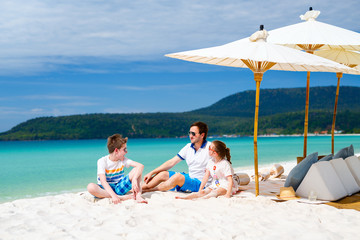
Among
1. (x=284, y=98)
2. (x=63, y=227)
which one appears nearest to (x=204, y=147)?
(x=63, y=227)

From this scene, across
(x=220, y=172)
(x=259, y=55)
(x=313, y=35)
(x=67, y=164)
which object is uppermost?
(x=313, y=35)

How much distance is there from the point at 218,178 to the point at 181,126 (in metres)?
69.2

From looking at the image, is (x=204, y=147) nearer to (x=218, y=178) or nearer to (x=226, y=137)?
(x=218, y=178)

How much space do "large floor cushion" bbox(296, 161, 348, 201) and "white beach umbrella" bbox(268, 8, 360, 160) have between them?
2.28 metres

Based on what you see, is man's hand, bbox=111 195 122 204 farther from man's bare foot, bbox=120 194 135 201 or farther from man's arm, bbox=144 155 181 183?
man's arm, bbox=144 155 181 183

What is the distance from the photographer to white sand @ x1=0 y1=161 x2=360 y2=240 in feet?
11.1

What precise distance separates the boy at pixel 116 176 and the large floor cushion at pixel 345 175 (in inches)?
105

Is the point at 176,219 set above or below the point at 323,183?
below

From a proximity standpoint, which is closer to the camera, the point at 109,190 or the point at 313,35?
the point at 109,190

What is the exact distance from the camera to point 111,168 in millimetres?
4645

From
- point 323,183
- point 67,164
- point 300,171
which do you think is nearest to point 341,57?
point 300,171

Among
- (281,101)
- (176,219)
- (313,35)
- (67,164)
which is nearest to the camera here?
(176,219)

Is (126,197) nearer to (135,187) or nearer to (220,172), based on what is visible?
(135,187)

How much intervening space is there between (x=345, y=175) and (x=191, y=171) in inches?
85.7
